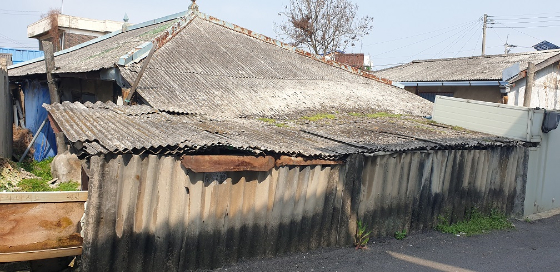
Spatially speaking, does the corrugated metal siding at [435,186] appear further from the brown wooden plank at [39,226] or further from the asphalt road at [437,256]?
the brown wooden plank at [39,226]

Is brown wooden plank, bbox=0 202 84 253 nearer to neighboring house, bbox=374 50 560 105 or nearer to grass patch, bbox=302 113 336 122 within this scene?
grass patch, bbox=302 113 336 122

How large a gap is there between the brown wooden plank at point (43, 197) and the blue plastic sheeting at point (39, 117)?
7.78 meters

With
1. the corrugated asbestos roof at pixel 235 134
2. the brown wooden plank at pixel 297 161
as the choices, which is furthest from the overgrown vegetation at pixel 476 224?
the brown wooden plank at pixel 297 161

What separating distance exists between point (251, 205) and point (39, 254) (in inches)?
105

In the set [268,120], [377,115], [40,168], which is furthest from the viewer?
[40,168]

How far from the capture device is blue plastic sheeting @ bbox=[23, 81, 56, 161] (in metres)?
12.6

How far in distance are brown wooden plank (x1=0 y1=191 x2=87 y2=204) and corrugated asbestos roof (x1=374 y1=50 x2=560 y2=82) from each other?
14686 millimetres

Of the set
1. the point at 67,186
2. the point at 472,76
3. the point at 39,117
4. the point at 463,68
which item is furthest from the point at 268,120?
the point at 463,68

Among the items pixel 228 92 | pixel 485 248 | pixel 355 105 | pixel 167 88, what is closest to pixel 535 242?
pixel 485 248

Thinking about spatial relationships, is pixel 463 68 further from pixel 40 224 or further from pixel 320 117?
pixel 40 224

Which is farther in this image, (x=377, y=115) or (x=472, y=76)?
(x=472, y=76)

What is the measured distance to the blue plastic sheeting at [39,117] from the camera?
12.6 meters

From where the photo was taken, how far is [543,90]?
17.7 meters

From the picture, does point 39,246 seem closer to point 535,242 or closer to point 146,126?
point 146,126
